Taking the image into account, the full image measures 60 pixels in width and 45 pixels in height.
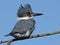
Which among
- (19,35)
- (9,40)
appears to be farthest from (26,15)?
(9,40)

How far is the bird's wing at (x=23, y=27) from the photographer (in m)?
5.38

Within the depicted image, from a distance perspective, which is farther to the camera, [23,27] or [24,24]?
[24,24]

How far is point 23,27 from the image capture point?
18.4ft

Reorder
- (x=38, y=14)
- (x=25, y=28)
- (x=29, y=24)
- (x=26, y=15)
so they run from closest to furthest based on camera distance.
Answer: (x=25, y=28) < (x=29, y=24) < (x=38, y=14) < (x=26, y=15)

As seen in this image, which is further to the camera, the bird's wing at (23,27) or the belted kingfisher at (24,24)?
the bird's wing at (23,27)

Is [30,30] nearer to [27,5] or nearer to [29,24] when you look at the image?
[29,24]

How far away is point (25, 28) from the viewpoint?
561 centimetres

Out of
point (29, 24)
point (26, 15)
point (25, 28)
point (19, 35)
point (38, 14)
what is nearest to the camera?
point (19, 35)

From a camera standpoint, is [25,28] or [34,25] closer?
[25,28]

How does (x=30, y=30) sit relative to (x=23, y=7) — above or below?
below

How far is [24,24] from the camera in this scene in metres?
5.87

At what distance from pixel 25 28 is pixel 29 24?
485 millimetres

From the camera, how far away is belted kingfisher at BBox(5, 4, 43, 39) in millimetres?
5277

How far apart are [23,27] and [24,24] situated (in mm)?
282
